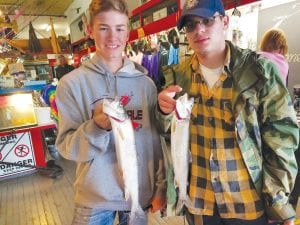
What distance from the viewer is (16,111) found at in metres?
4.00

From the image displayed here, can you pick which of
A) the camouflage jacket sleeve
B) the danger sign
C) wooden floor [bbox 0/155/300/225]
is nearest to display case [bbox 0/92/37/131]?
the danger sign

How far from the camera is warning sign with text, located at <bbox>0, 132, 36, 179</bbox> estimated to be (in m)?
4.11

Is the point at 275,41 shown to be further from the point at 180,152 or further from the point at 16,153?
the point at 16,153

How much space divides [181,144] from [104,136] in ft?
1.16

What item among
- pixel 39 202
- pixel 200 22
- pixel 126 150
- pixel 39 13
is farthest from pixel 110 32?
pixel 39 13

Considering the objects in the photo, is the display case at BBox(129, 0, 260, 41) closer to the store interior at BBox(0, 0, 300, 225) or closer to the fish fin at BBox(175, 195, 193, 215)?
the store interior at BBox(0, 0, 300, 225)

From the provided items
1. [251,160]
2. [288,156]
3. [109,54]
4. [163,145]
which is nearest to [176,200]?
[163,145]

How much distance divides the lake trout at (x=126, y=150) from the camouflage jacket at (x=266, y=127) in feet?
0.75

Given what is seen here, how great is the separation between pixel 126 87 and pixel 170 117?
0.30 meters

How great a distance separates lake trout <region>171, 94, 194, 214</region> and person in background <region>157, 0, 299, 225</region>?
0.05 meters

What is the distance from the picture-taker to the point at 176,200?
1370 mm

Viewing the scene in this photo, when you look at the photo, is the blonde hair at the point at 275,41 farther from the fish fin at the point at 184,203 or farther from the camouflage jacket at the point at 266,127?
the fish fin at the point at 184,203

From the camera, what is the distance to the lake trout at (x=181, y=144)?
1.10m

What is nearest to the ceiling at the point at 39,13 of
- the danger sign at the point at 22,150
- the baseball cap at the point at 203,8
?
the danger sign at the point at 22,150
